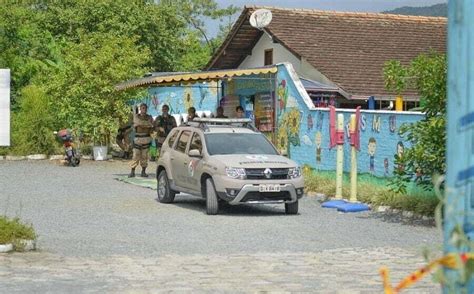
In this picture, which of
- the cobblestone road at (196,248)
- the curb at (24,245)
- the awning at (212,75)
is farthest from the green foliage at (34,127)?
the curb at (24,245)

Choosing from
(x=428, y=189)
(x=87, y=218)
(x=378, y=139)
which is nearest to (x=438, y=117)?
(x=428, y=189)

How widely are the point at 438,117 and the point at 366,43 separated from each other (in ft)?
54.0

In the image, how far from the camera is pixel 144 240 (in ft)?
45.0

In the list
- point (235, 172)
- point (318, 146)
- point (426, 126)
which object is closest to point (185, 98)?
point (318, 146)

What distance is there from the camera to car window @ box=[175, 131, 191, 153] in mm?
19219

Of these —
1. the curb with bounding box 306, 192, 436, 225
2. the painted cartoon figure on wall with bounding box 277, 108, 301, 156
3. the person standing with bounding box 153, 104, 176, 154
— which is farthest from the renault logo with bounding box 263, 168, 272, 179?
the person standing with bounding box 153, 104, 176, 154

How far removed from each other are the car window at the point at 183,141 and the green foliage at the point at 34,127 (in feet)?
52.6

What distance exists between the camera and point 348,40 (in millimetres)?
31922

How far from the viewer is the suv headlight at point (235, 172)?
17188 millimetres

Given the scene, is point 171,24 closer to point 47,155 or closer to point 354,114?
point 47,155

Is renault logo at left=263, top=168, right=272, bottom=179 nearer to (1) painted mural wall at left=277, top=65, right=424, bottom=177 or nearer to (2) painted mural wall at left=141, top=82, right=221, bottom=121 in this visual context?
(1) painted mural wall at left=277, top=65, right=424, bottom=177

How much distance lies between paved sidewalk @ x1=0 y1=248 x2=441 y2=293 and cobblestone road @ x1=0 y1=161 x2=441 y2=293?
0.04 ft

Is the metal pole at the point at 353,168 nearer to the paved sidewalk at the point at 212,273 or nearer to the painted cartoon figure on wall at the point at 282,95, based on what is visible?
the painted cartoon figure on wall at the point at 282,95

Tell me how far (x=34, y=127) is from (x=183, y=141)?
16387 mm
